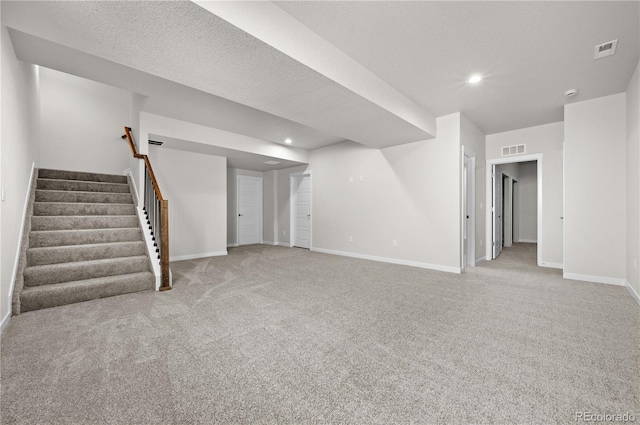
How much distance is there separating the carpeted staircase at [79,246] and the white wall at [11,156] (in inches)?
11.7

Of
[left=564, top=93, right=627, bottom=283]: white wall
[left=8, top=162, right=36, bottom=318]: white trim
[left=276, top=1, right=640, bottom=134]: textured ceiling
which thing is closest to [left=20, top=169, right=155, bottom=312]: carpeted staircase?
[left=8, top=162, right=36, bottom=318]: white trim

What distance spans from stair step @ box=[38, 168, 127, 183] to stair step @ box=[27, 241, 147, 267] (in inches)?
70.2

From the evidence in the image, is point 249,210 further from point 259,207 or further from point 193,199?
point 193,199

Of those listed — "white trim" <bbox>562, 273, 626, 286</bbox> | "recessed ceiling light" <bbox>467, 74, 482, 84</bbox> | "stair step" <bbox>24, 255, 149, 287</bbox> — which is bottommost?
"white trim" <bbox>562, 273, 626, 286</bbox>

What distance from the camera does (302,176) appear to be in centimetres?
745

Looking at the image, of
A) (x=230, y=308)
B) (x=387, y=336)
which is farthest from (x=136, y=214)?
(x=387, y=336)

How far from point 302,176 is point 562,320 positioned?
19.7 feet

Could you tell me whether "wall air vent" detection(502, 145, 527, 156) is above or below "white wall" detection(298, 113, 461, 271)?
above

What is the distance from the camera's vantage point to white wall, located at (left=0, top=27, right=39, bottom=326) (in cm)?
229

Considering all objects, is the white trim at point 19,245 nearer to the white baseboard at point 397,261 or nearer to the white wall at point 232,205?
the white wall at point 232,205

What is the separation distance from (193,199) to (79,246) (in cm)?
266

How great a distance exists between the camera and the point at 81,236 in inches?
137
